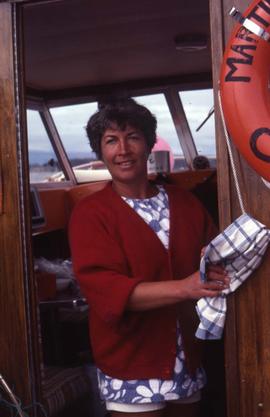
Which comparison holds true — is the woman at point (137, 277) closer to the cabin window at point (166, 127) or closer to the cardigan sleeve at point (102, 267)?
the cardigan sleeve at point (102, 267)

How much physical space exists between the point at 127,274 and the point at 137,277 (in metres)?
0.04

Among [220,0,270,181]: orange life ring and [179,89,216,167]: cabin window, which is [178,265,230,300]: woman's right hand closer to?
[220,0,270,181]: orange life ring

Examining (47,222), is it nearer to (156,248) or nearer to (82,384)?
(82,384)

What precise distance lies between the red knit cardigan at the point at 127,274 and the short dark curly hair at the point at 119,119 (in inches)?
8.2

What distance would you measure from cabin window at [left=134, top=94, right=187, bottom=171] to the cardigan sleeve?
3.32m

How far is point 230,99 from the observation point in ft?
5.75

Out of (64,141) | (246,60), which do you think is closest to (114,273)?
(246,60)

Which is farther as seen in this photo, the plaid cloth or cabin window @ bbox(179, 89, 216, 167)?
cabin window @ bbox(179, 89, 216, 167)

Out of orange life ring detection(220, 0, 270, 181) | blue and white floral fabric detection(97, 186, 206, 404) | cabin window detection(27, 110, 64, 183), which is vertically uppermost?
cabin window detection(27, 110, 64, 183)

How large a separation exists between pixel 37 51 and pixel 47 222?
4.55 feet

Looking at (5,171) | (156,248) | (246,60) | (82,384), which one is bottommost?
(82,384)

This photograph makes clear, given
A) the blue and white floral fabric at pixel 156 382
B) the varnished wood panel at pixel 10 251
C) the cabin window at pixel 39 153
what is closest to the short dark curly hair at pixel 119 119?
the blue and white floral fabric at pixel 156 382

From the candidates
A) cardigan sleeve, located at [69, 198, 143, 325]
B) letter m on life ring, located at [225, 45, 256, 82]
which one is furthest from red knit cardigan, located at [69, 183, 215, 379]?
letter m on life ring, located at [225, 45, 256, 82]

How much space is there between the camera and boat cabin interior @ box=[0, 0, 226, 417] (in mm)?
2800
